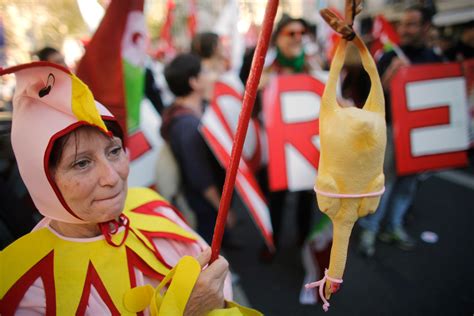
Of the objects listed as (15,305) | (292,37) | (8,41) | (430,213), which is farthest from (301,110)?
(430,213)

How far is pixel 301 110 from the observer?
205 centimetres

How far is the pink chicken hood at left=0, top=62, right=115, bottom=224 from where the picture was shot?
2.71ft

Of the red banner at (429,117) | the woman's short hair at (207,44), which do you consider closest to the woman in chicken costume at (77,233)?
the red banner at (429,117)

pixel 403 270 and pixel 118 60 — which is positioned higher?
pixel 118 60

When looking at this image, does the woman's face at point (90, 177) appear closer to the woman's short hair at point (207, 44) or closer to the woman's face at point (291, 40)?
the woman's face at point (291, 40)

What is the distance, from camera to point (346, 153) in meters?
0.66

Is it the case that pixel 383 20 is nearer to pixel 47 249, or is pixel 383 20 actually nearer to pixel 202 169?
pixel 202 169

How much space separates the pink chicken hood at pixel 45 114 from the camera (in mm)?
827

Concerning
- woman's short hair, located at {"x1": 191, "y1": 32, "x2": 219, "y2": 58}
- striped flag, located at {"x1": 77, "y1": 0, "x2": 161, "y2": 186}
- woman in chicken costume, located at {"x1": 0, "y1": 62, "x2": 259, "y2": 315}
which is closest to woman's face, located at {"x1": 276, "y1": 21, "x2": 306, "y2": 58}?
woman's short hair, located at {"x1": 191, "y1": 32, "x2": 219, "y2": 58}

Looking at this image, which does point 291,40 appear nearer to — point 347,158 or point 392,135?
point 392,135

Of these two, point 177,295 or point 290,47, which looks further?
point 290,47

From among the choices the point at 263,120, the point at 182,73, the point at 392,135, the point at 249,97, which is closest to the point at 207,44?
the point at 182,73

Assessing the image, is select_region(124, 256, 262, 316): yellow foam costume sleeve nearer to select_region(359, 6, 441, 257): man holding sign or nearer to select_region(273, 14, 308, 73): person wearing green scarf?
select_region(359, 6, 441, 257): man holding sign

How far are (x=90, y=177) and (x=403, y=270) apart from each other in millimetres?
2456
